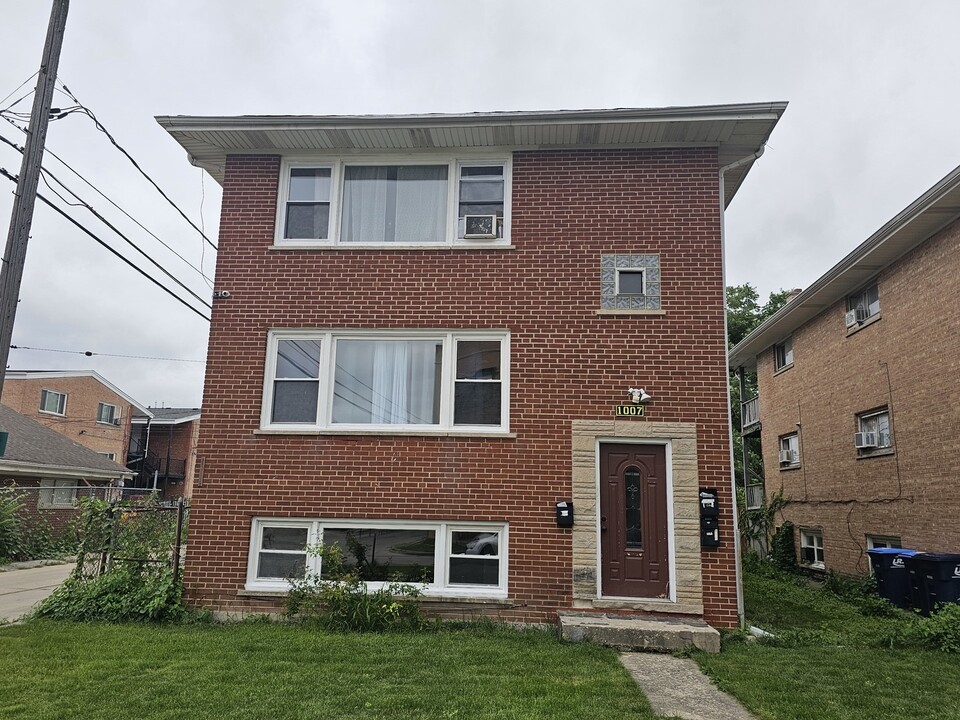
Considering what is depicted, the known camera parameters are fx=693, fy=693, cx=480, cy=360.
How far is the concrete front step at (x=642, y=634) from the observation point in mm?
7473

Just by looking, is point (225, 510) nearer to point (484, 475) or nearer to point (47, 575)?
point (484, 475)

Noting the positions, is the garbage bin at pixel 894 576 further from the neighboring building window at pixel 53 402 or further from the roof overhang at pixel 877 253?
the neighboring building window at pixel 53 402

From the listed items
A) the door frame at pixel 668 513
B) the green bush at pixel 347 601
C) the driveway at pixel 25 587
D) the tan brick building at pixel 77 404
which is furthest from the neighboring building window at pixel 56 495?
the door frame at pixel 668 513

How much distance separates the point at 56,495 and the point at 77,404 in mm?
12156

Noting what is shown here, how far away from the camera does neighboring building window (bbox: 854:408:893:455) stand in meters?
13.1

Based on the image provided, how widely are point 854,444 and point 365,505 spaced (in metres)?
10.6

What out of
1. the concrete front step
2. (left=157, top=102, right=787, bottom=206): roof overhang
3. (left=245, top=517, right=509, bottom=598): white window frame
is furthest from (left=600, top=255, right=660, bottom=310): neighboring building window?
the concrete front step

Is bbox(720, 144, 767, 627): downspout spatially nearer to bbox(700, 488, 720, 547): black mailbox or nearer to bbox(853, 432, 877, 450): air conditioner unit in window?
bbox(700, 488, 720, 547): black mailbox

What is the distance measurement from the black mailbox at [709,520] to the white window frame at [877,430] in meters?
6.29

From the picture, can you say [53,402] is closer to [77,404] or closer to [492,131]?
[77,404]

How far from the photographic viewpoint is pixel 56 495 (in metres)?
20.8

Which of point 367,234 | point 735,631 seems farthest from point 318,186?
point 735,631

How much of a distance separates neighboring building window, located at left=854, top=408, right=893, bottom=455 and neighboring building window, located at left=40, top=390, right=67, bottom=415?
30867mm

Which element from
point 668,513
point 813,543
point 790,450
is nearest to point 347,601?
point 668,513
